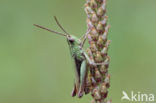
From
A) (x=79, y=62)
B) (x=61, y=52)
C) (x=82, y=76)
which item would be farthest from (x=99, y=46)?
(x=61, y=52)

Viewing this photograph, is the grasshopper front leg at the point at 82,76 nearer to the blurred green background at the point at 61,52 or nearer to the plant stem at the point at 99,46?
the plant stem at the point at 99,46

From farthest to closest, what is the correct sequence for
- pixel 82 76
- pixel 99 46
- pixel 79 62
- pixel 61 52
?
pixel 61 52 → pixel 79 62 → pixel 82 76 → pixel 99 46

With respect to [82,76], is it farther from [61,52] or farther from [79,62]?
[61,52]

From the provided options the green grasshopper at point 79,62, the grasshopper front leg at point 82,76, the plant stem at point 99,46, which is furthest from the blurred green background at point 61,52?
the plant stem at point 99,46

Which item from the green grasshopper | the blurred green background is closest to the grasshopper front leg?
the green grasshopper

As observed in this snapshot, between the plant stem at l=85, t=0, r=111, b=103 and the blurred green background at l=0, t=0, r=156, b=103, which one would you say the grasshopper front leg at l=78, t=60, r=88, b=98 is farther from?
the blurred green background at l=0, t=0, r=156, b=103

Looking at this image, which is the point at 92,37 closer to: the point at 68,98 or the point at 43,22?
the point at 68,98

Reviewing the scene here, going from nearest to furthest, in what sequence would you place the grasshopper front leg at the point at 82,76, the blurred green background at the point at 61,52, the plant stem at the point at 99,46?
1. the plant stem at the point at 99,46
2. the grasshopper front leg at the point at 82,76
3. the blurred green background at the point at 61,52

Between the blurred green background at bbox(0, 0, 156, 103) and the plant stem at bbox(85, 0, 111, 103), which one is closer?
the plant stem at bbox(85, 0, 111, 103)
